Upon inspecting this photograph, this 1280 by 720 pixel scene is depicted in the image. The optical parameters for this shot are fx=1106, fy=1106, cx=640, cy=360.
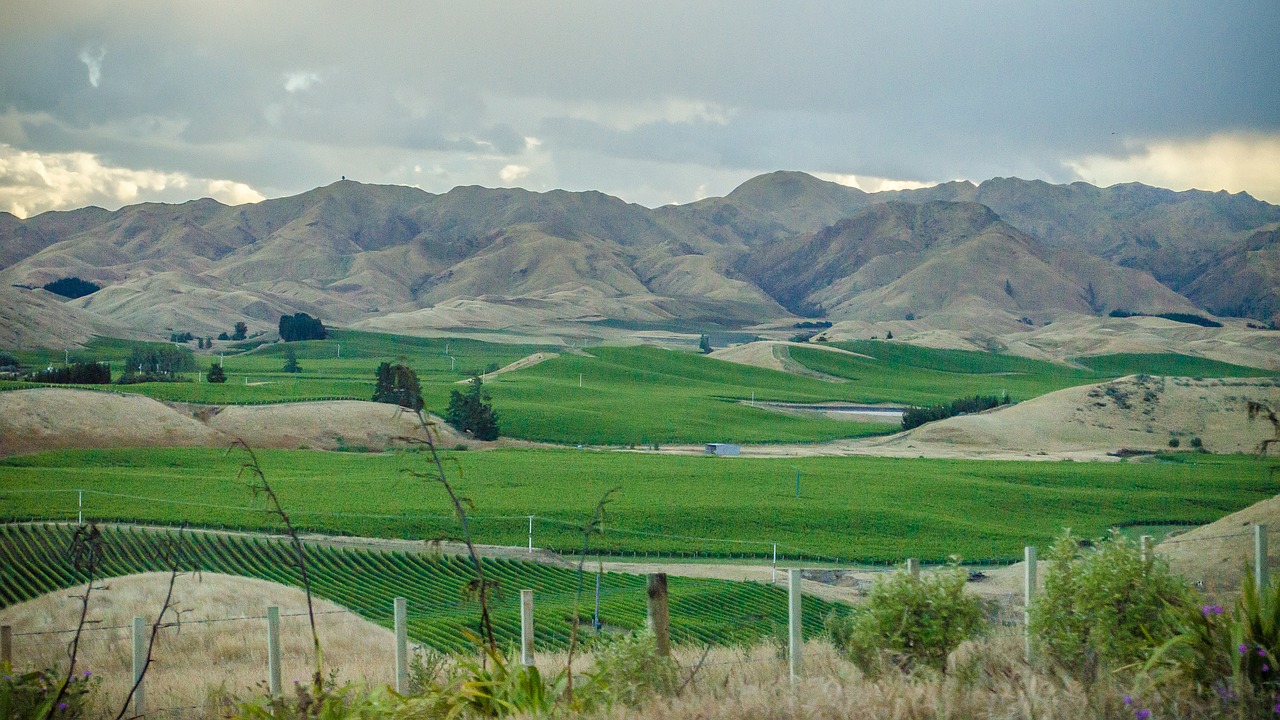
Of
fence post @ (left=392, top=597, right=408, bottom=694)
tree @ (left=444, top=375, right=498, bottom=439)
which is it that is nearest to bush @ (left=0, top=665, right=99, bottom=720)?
fence post @ (left=392, top=597, right=408, bottom=694)

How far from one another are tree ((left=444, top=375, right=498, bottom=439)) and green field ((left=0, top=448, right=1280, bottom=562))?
10418 mm

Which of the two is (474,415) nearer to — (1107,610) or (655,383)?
(655,383)

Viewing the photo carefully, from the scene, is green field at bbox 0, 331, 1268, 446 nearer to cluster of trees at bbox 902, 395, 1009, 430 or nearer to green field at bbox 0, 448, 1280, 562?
cluster of trees at bbox 902, 395, 1009, 430

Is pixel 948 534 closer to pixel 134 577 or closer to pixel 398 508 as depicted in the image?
pixel 398 508

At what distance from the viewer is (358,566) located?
49.5m

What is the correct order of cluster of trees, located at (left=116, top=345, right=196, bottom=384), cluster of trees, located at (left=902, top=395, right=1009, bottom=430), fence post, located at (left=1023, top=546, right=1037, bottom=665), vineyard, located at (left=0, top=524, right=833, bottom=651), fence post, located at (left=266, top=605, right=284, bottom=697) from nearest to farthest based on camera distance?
fence post, located at (left=266, top=605, right=284, bottom=697) → fence post, located at (left=1023, top=546, right=1037, bottom=665) → vineyard, located at (left=0, top=524, right=833, bottom=651) → cluster of trees, located at (left=902, top=395, right=1009, bottom=430) → cluster of trees, located at (left=116, top=345, right=196, bottom=384)

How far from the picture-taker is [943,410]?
118250 mm

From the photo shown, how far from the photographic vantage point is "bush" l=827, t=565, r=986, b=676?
1151 cm

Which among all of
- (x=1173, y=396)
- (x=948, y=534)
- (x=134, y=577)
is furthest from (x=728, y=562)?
(x=1173, y=396)

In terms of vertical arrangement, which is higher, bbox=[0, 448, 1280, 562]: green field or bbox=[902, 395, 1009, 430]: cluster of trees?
bbox=[902, 395, 1009, 430]: cluster of trees

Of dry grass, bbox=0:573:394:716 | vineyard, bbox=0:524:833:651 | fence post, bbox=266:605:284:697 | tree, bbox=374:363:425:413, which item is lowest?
vineyard, bbox=0:524:833:651

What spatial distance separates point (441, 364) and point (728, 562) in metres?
126

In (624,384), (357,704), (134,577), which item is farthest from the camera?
(624,384)

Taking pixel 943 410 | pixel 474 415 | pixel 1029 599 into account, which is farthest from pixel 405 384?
pixel 943 410
